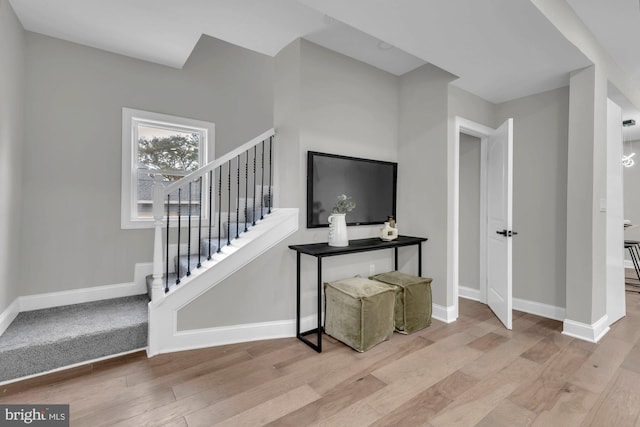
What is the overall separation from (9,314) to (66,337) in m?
0.75

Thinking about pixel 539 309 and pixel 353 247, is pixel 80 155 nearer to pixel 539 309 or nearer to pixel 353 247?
pixel 353 247

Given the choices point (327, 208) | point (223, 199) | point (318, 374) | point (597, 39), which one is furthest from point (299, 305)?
point (597, 39)

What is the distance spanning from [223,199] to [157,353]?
6.63ft

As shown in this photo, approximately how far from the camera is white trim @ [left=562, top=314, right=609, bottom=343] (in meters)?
2.70

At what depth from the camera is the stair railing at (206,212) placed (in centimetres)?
264

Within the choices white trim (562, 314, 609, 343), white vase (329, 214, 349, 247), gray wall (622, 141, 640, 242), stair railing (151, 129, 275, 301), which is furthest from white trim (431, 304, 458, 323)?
gray wall (622, 141, 640, 242)

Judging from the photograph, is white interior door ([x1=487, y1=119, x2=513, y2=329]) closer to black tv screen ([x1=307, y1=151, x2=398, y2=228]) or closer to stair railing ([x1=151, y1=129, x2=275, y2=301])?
black tv screen ([x1=307, y1=151, x2=398, y2=228])

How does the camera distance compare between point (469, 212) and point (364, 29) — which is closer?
point (364, 29)

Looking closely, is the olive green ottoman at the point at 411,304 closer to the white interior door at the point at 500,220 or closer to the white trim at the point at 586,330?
the white interior door at the point at 500,220

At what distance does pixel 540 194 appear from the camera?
131 inches

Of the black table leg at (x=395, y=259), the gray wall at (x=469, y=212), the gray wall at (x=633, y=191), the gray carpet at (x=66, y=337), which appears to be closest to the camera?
the gray carpet at (x=66, y=337)

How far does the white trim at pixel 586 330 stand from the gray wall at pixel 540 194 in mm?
367

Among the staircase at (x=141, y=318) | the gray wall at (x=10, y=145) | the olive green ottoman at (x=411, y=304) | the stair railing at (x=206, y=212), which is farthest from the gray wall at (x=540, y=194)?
the gray wall at (x=10, y=145)

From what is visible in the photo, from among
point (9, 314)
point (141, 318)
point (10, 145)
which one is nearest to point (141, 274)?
point (141, 318)
